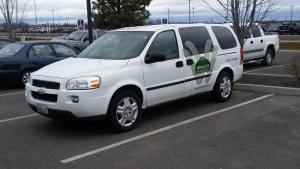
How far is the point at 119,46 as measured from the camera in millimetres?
7766

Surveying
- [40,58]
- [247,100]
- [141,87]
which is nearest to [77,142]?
[141,87]

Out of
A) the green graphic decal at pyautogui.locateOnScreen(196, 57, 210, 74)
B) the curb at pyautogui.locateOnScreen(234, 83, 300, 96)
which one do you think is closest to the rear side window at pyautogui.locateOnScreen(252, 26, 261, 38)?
the curb at pyautogui.locateOnScreen(234, 83, 300, 96)

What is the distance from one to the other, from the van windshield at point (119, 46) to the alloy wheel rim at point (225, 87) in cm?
226

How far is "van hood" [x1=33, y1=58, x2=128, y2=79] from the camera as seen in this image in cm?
670

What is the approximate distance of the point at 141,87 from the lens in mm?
7215

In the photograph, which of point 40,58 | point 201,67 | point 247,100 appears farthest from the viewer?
point 40,58

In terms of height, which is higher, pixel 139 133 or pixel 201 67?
pixel 201 67

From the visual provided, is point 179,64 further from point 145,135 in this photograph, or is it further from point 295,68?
point 295,68

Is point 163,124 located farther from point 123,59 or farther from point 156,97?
point 123,59

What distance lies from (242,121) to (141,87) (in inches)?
73.0

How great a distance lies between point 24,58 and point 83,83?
6.52 m

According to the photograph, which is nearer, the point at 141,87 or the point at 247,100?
the point at 141,87

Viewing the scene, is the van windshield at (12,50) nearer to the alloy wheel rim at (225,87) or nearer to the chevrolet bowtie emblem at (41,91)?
the chevrolet bowtie emblem at (41,91)

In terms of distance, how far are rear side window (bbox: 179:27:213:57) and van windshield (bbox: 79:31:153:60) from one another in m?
0.83
